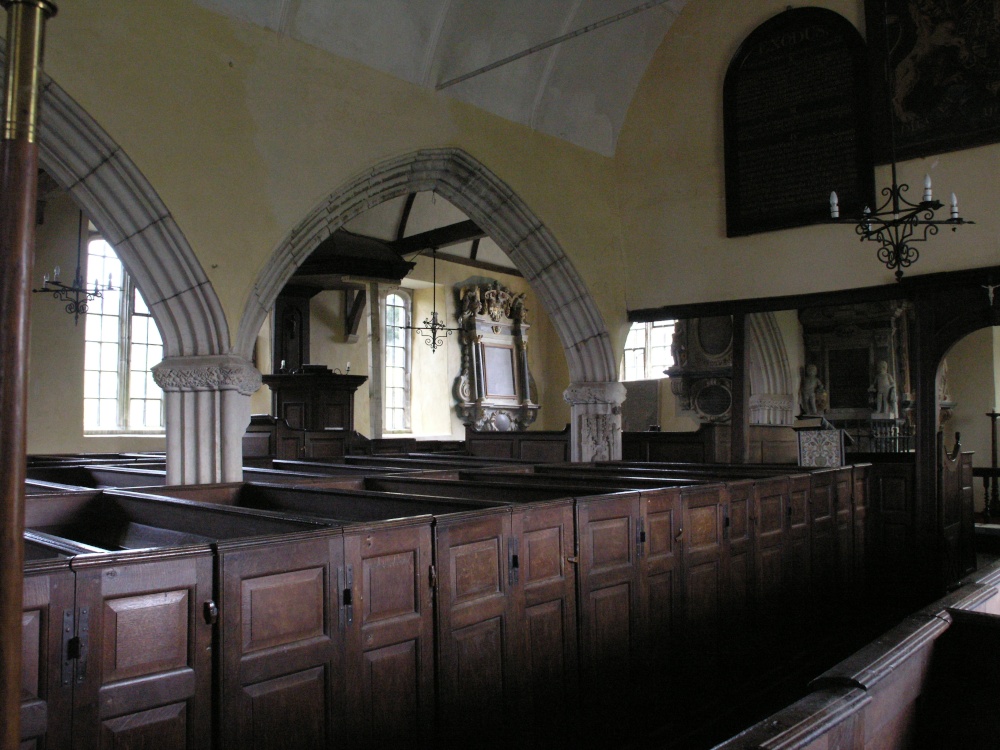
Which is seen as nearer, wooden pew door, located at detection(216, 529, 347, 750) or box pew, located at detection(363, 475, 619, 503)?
wooden pew door, located at detection(216, 529, 347, 750)

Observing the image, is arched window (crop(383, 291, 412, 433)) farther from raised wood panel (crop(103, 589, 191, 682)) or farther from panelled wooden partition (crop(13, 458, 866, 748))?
raised wood panel (crop(103, 589, 191, 682))

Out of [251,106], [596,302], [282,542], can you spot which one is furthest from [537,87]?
[282,542]

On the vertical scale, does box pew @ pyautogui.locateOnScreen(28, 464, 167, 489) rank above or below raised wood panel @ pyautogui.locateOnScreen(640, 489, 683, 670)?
above

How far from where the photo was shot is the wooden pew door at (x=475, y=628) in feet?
8.59

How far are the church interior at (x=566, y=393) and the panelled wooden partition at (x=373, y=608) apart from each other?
11 mm

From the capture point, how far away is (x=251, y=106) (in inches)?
220

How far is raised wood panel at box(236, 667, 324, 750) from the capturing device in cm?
213

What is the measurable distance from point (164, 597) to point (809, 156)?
6579 millimetres

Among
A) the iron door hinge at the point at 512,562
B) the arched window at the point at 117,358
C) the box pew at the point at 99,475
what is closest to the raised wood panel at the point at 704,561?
the iron door hinge at the point at 512,562

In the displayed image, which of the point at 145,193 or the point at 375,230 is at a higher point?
the point at 375,230

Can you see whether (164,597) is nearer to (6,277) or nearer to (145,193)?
(6,277)

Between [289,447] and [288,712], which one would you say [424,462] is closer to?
[289,447]

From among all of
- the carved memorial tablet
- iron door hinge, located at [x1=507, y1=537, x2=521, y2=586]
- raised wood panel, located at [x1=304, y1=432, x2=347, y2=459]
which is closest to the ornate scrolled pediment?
raised wood panel, located at [x1=304, y1=432, x2=347, y2=459]

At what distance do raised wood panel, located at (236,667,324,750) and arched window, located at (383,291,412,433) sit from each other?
1111 centimetres
